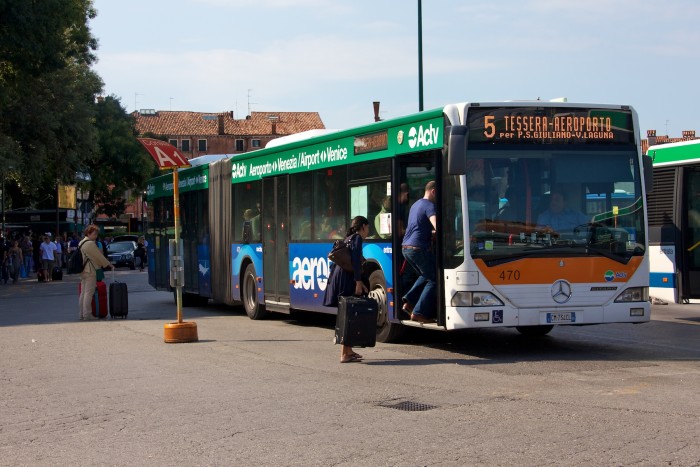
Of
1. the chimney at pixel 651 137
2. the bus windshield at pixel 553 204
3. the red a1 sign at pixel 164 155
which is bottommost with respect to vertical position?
the bus windshield at pixel 553 204

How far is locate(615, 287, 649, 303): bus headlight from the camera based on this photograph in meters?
12.7

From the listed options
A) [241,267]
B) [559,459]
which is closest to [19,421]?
[559,459]

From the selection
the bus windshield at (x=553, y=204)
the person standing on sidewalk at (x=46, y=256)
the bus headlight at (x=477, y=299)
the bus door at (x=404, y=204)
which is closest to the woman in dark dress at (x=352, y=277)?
the bus door at (x=404, y=204)

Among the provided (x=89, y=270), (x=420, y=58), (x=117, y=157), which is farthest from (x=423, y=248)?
(x=117, y=157)

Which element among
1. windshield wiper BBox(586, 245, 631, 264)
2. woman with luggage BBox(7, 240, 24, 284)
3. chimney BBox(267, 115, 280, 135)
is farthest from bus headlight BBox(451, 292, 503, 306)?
chimney BBox(267, 115, 280, 135)

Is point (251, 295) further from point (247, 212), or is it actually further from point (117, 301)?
point (117, 301)

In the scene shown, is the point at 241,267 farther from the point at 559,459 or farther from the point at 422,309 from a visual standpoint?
the point at 559,459

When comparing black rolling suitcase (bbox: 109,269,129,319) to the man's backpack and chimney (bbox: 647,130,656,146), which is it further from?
chimney (bbox: 647,130,656,146)

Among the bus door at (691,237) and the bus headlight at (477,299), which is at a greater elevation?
the bus door at (691,237)

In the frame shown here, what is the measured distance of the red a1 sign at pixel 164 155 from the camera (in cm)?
1522

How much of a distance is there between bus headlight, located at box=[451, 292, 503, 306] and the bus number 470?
25cm

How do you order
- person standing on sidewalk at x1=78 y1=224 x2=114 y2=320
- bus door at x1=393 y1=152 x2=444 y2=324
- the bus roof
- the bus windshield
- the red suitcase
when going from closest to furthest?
the bus windshield, bus door at x1=393 y1=152 x2=444 y2=324, the bus roof, person standing on sidewalk at x1=78 y1=224 x2=114 y2=320, the red suitcase

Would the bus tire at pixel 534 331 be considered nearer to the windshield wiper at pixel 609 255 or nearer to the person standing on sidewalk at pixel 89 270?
the windshield wiper at pixel 609 255

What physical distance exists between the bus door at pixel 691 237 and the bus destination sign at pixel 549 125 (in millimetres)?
5677
